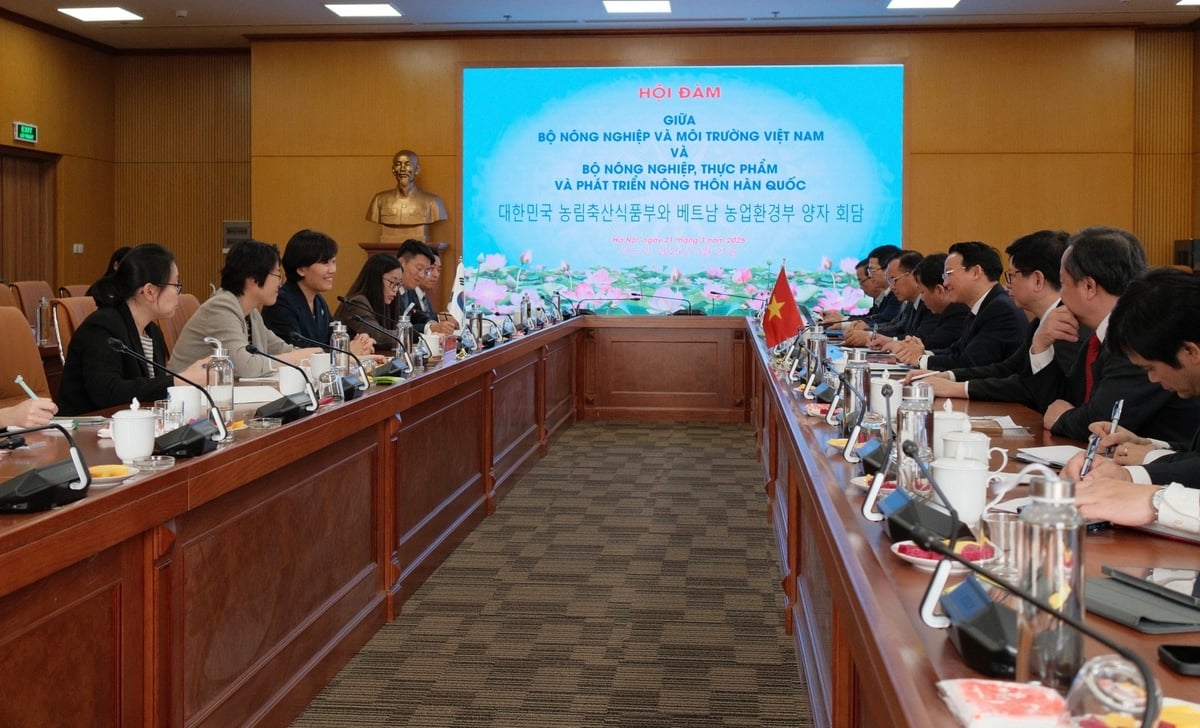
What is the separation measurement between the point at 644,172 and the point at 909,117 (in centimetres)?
240

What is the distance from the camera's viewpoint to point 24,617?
1.70 m

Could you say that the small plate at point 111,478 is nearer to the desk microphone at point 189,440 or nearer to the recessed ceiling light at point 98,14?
the desk microphone at point 189,440

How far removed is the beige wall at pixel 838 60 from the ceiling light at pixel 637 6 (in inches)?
30.6

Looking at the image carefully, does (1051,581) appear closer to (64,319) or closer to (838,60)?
(64,319)

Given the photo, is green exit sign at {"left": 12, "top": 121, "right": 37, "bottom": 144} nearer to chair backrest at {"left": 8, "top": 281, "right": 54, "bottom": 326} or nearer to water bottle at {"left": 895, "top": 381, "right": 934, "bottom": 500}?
chair backrest at {"left": 8, "top": 281, "right": 54, "bottom": 326}

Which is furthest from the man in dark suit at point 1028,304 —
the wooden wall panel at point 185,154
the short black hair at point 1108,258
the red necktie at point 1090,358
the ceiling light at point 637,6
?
the wooden wall panel at point 185,154

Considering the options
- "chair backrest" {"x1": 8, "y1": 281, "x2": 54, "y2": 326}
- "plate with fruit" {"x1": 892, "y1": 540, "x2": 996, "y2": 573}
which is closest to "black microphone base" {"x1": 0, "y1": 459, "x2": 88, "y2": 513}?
"plate with fruit" {"x1": 892, "y1": 540, "x2": 996, "y2": 573}

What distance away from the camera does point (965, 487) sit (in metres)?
1.73

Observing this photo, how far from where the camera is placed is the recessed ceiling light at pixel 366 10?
9211 mm

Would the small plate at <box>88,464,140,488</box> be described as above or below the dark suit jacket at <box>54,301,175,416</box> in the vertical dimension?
below

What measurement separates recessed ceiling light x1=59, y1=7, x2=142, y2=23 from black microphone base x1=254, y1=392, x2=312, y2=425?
7831 millimetres

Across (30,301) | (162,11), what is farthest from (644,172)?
(30,301)

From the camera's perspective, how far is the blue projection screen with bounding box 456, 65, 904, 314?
9.94m

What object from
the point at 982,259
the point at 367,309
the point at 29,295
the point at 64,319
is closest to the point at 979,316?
the point at 982,259
